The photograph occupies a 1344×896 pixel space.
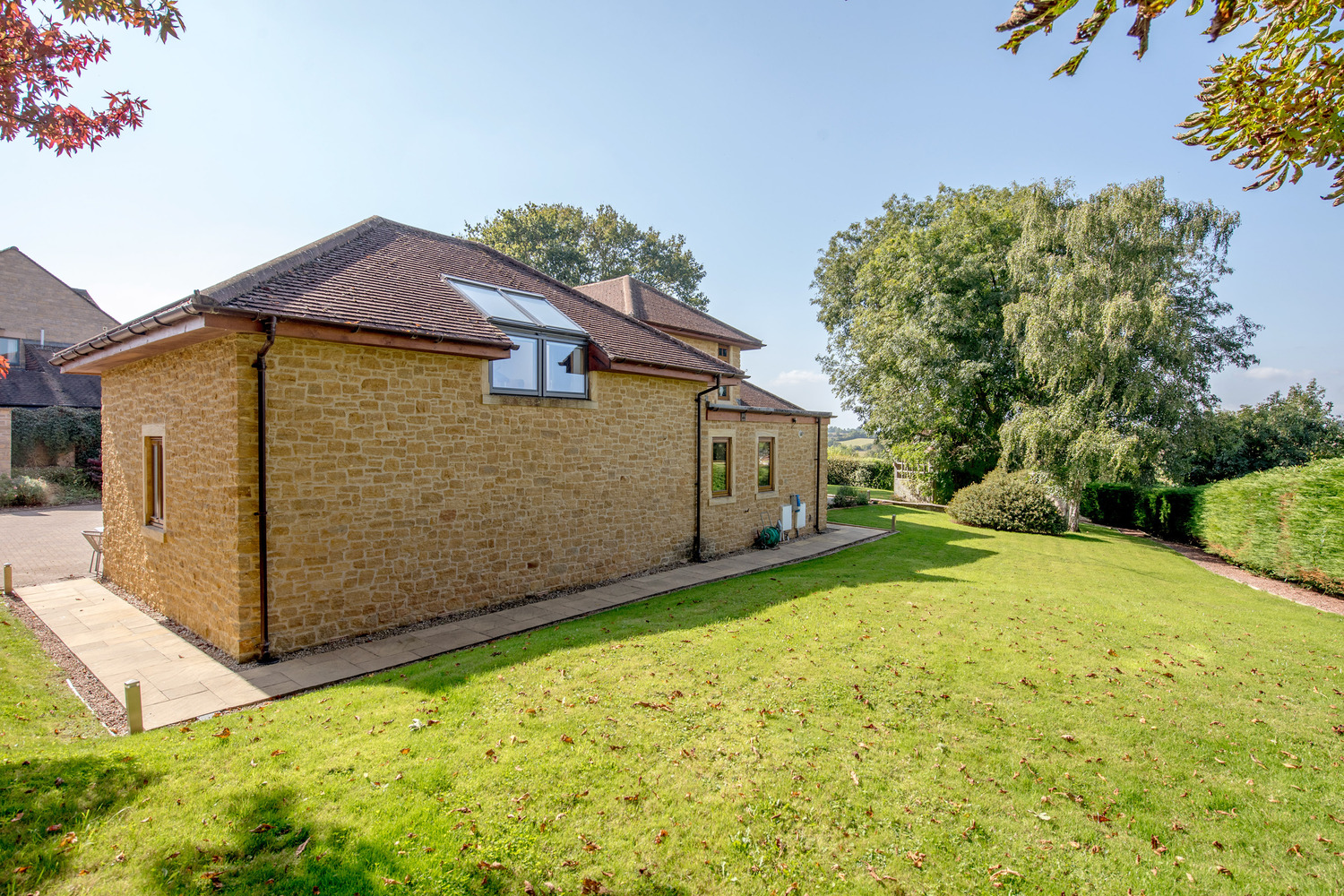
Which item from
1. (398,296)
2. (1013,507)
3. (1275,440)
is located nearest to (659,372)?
(398,296)

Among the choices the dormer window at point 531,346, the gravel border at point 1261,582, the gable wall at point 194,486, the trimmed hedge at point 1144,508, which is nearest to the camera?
the gable wall at point 194,486

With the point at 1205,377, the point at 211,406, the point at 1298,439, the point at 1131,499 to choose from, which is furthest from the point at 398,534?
the point at 1298,439

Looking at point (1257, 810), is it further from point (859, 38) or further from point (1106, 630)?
point (859, 38)

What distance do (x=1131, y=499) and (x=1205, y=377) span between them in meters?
5.94

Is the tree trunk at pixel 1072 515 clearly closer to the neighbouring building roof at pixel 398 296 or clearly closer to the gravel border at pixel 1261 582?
the gravel border at pixel 1261 582

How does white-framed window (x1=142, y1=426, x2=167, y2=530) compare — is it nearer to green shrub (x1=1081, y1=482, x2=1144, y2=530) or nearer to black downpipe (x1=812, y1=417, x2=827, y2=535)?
black downpipe (x1=812, y1=417, x2=827, y2=535)

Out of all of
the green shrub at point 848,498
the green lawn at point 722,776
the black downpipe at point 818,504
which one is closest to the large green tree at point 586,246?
the green shrub at point 848,498

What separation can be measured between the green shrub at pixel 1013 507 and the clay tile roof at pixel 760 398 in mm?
8653

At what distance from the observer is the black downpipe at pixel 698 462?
1278cm

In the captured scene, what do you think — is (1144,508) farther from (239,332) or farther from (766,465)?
(239,332)

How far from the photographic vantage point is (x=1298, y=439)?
26.1 meters

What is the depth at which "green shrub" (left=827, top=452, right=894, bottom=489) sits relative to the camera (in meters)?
34.7

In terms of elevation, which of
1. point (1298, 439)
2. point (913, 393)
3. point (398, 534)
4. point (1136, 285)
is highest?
point (1136, 285)

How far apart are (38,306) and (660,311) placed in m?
33.1
